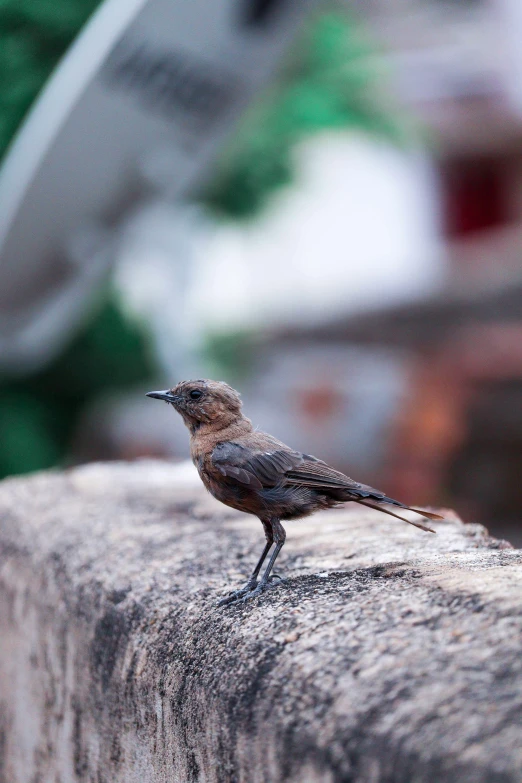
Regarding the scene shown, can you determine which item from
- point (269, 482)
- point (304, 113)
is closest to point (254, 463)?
point (269, 482)

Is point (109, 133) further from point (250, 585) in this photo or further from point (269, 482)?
point (250, 585)

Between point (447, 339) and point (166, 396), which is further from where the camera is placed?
point (447, 339)

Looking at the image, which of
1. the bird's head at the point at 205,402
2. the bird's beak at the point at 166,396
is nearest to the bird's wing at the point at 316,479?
the bird's head at the point at 205,402

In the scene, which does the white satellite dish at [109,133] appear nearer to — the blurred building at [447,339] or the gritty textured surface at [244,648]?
the gritty textured surface at [244,648]

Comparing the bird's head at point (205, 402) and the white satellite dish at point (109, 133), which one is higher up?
the white satellite dish at point (109, 133)

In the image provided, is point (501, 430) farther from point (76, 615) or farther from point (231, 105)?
point (76, 615)

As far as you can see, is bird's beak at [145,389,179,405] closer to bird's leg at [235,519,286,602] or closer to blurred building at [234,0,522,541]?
bird's leg at [235,519,286,602]

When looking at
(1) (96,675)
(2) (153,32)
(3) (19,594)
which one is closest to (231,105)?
(2) (153,32)
